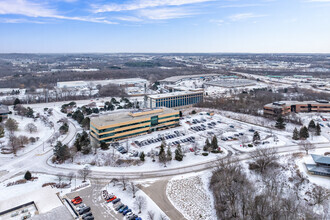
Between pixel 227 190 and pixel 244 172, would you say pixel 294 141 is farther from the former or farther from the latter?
pixel 227 190

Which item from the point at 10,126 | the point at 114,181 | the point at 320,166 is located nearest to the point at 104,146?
the point at 114,181


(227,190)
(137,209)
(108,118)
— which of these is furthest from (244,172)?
(108,118)

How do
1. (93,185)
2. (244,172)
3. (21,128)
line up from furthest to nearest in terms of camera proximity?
(21,128)
(244,172)
(93,185)

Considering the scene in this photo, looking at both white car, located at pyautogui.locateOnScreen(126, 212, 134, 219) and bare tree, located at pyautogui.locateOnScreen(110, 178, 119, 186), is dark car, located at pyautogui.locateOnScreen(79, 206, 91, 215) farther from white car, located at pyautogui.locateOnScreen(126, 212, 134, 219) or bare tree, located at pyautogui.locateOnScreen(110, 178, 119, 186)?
bare tree, located at pyautogui.locateOnScreen(110, 178, 119, 186)

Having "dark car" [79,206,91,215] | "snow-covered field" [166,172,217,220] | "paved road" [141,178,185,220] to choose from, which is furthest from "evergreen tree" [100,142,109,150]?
"dark car" [79,206,91,215]

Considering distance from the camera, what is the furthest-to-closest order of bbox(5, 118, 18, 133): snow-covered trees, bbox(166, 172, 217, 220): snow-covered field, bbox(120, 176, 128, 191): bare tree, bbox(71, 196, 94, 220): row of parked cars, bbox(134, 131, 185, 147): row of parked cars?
bbox(5, 118, 18, 133): snow-covered trees → bbox(134, 131, 185, 147): row of parked cars → bbox(120, 176, 128, 191): bare tree → bbox(166, 172, 217, 220): snow-covered field → bbox(71, 196, 94, 220): row of parked cars

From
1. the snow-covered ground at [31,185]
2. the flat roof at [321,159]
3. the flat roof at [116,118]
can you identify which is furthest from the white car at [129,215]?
the flat roof at [321,159]
